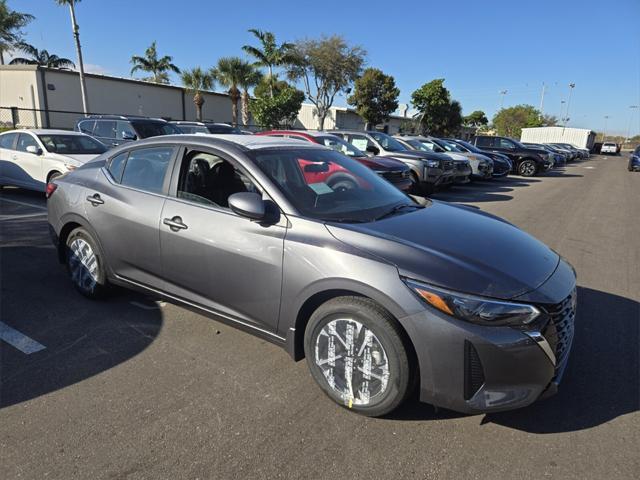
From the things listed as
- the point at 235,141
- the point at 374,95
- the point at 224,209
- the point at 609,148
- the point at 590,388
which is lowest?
the point at 609,148

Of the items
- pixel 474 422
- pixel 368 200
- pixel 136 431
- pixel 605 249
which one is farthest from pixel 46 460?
pixel 605 249

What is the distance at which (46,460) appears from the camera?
229 centimetres

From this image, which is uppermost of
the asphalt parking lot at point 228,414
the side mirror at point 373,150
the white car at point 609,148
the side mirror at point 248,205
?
the side mirror at point 248,205

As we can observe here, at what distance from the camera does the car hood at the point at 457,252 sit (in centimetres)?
243

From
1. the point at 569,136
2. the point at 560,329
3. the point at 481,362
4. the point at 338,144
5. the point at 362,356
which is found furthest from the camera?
the point at 569,136

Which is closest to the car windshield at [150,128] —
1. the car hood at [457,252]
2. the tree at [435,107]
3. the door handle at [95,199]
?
the door handle at [95,199]

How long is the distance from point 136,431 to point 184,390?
439 mm

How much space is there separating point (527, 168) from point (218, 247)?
21.1m

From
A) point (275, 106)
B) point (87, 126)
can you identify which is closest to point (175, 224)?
point (87, 126)

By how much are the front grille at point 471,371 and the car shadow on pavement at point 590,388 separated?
1.50 ft

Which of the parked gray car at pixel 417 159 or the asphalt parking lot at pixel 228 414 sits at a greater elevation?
the parked gray car at pixel 417 159

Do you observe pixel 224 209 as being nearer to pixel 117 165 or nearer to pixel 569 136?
pixel 117 165

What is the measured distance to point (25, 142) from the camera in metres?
9.52

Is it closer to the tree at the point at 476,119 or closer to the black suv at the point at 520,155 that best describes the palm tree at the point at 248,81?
the black suv at the point at 520,155
